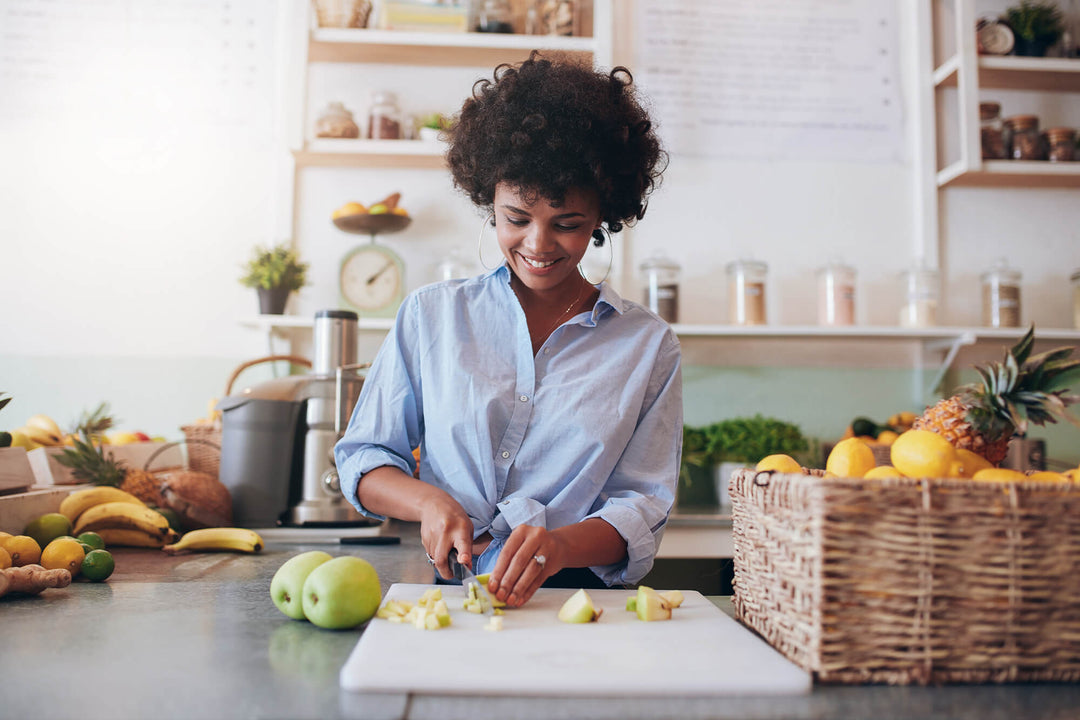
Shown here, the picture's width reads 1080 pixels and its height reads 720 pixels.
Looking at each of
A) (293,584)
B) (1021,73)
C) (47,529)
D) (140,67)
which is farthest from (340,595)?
(1021,73)

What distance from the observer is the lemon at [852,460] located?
0.79 meters

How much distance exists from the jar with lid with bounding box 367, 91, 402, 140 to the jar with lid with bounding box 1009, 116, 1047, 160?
1.85 meters

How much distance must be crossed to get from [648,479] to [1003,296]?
1867mm

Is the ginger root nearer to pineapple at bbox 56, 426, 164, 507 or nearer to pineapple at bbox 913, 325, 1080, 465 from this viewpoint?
pineapple at bbox 56, 426, 164, 507

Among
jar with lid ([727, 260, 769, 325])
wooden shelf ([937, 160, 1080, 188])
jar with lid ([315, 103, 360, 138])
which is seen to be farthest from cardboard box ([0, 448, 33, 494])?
wooden shelf ([937, 160, 1080, 188])

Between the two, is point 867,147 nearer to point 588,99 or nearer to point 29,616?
point 588,99

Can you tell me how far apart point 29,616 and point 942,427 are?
0.95 m

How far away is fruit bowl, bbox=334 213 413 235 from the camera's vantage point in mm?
2355

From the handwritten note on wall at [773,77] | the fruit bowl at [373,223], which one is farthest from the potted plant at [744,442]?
the fruit bowl at [373,223]

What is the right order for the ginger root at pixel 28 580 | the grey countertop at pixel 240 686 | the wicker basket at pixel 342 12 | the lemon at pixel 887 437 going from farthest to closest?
1. the wicker basket at pixel 342 12
2. the lemon at pixel 887 437
3. the ginger root at pixel 28 580
4. the grey countertop at pixel 240 686

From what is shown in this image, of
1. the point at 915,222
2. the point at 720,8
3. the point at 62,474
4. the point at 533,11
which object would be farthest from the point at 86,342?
the point at 915,222

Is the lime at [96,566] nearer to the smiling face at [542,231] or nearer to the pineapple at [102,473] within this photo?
the pineapple at [102,473]

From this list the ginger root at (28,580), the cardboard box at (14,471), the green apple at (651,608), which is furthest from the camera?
the cardboard box at (14,471)

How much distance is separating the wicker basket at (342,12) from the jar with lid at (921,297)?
1.77 metres
